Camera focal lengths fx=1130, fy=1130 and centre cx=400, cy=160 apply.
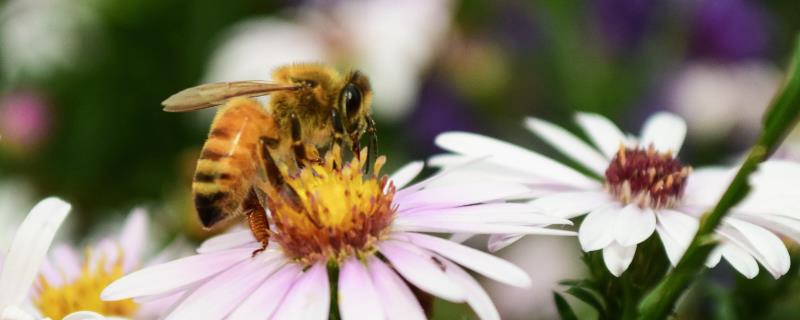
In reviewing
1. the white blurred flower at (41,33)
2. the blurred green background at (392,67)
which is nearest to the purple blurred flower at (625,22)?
the blurred green background at (392,67)

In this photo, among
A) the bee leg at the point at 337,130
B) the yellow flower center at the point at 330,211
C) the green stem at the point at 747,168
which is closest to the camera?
the green stem at the point at 747,168

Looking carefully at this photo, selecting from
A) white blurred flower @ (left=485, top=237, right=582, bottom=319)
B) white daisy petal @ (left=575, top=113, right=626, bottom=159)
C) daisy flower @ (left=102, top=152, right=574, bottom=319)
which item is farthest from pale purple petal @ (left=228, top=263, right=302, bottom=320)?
white blurred flower @ (left=485, top=237, right=582, bottom=319)

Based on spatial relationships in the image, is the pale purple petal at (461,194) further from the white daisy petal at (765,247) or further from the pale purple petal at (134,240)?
the pale purple petal at (134,240)

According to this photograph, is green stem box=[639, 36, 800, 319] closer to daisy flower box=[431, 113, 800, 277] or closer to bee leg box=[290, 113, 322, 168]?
daisy flower box=[431, 113, 800, 277]

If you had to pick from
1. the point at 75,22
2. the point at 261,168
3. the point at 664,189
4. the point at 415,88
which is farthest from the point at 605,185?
the point at 75,22

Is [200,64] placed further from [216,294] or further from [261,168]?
[216,294]

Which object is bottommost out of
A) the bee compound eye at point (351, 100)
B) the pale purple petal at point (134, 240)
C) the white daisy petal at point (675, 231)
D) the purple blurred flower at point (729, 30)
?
the pale purple petal at point (134, 240)

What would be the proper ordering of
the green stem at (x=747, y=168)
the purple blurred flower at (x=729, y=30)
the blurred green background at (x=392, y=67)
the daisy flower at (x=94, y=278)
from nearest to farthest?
1. the green stem at (x=747, y=168)
2. the daisy flower at (x=94, y=278)
3. the blurred green background at (x=392, y=67)
4. the purple blurred flower at (x=729, y=30)
